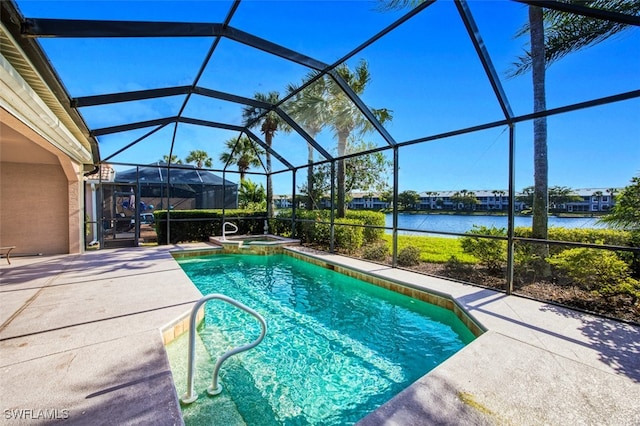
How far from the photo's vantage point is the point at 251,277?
705 centimetres

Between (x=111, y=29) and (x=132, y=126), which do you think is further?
(x=132, y=126)

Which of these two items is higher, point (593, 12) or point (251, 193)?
point (593, 12)

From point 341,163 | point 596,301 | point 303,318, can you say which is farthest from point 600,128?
point 303,318

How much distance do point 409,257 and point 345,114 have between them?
6.12 metres

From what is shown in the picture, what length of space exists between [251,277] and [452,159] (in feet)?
25.6

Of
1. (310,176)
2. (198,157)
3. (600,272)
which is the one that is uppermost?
(198,157)

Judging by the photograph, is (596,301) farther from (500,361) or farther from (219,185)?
(219,185)

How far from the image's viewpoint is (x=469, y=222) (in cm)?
718

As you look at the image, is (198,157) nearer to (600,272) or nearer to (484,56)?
(484,56)

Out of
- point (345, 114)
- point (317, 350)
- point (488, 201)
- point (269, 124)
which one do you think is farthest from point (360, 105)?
point (269, 124)

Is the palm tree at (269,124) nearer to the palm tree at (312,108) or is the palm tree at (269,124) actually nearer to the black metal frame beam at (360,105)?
the palm tree at (312,108)

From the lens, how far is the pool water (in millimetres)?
2562

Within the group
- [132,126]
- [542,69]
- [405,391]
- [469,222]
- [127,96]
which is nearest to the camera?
[405,391]

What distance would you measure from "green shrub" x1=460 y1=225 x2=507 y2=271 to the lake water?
0.68 feet
